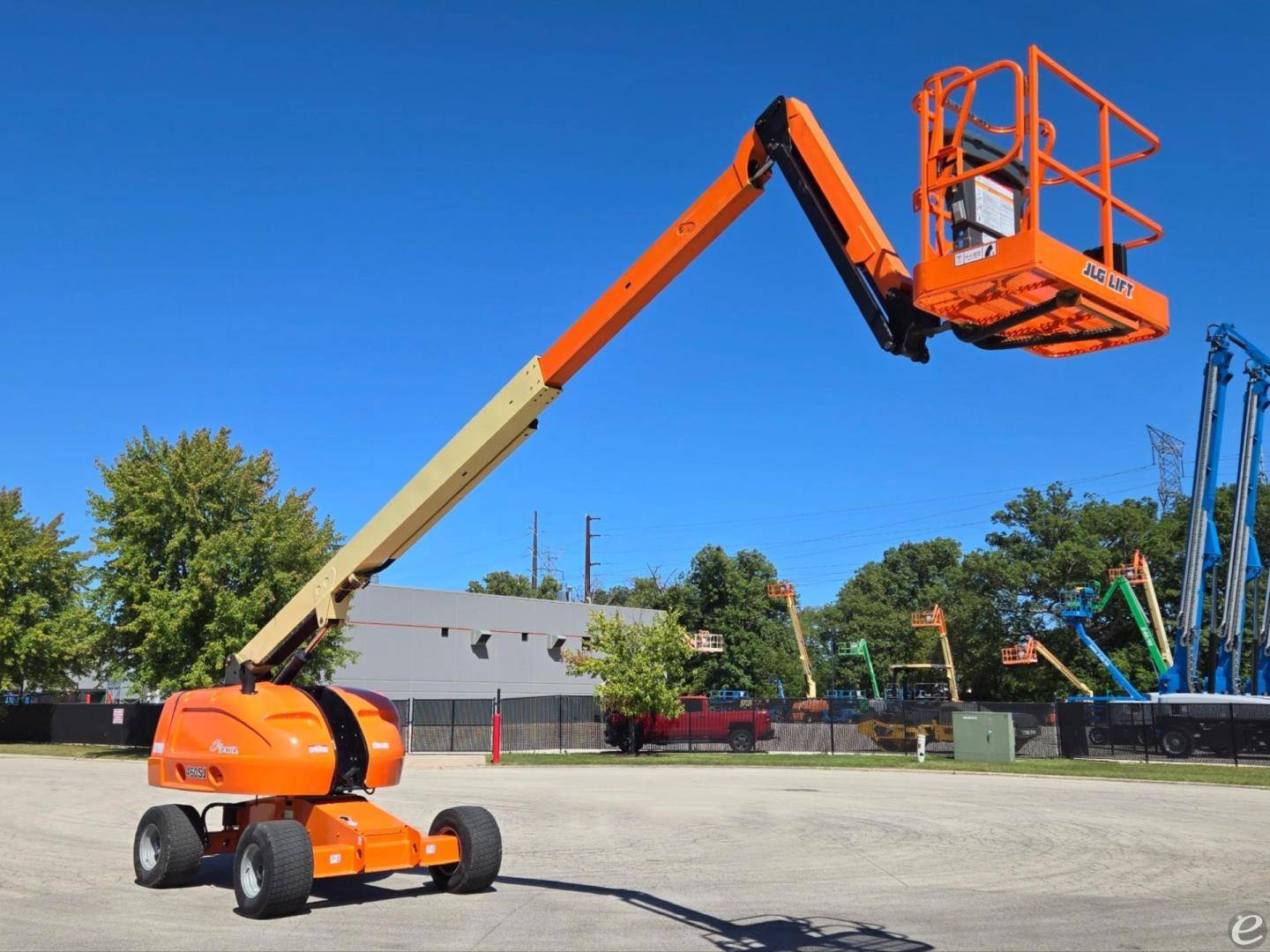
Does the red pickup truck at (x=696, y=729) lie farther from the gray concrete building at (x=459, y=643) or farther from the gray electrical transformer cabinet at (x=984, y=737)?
the gray concrete building at (x=459, y=643)

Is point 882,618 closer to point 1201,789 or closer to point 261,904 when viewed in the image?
point 1201,789

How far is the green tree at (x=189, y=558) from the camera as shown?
3588 centimetres

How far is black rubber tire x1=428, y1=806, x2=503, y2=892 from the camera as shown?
10547mm

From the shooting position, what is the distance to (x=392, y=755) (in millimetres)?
10703

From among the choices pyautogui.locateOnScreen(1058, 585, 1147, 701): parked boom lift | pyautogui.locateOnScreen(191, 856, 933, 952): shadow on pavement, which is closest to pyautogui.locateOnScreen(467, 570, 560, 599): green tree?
pyautogui.locateOnScreen(1058, 585, 1147, 701): parked boom lift

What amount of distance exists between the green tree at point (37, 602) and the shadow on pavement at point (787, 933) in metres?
36.0

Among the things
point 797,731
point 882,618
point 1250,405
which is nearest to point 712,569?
point 882,618

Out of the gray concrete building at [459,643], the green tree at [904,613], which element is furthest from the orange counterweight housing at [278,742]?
the green tree at [904,613]

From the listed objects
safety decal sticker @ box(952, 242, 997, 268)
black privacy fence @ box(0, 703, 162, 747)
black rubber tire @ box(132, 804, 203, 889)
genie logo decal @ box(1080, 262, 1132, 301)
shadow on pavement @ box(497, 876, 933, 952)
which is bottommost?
black privacy fence @ box(0, 703, 162, 747)

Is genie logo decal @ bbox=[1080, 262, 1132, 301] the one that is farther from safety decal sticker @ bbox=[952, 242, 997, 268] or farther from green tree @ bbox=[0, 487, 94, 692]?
green tree @ bbox=[0, 487, 94, 692]

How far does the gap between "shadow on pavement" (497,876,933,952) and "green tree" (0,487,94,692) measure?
118 feet

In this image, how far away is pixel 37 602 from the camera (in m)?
42.9

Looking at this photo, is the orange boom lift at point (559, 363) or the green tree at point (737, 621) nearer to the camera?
the orange boom lift at point (559, 363)

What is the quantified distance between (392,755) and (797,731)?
3239 cm
